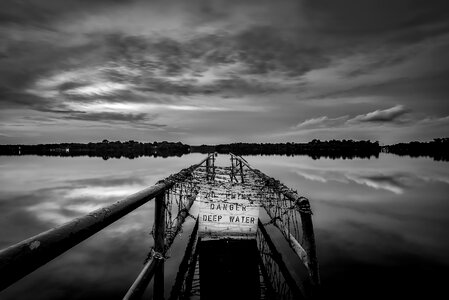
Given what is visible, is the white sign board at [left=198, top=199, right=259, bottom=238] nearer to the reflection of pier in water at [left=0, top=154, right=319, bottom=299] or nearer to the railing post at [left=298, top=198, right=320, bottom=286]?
the reflection of pier in water at [left=0, top=154, right=319, bottom=299]

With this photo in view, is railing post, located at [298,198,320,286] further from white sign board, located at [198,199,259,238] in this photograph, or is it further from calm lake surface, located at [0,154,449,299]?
white sign board, located at [198,199,259,238]

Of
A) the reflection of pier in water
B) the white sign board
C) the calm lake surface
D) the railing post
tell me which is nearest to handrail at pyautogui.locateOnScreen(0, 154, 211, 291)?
the reflection of pier in water

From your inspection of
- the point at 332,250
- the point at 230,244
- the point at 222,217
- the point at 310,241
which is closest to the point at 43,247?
the point at 310,241

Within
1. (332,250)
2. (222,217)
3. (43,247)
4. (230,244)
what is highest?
(43,247)

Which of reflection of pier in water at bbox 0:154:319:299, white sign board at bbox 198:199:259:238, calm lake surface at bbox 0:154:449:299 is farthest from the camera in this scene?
calm lake surface at bbox 0:154:449:299

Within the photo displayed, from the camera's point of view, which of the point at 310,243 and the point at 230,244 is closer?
the point at 310,243

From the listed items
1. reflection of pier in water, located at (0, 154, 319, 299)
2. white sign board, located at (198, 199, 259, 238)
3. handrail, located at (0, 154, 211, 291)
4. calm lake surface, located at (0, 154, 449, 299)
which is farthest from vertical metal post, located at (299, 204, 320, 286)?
white sign board, located at (198, 199, 259, 238)

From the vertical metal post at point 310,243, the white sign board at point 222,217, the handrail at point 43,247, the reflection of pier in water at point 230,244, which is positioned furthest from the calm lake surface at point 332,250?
the handrail at point 43,247

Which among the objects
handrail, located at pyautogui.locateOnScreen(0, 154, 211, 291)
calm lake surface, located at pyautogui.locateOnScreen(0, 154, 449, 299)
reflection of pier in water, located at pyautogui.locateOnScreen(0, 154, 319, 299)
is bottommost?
calm lake surface, located at pyautogui.locateOnScreen(0, 154, 449, 299)

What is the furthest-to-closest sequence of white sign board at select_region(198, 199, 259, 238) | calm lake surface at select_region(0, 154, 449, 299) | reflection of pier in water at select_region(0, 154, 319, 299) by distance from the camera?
1. calm lake surface at select_region(0, 154, 449, 299)
2. white sign board at select_region(198, 199, 259, 238)
3. reflection of pier in water at select_region(0, 154, 319, 299)

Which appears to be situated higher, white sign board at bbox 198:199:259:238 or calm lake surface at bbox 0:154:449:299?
white sign board at bbox 198:199:259:238

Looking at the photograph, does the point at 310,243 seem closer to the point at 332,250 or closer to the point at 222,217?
the point at 222,217

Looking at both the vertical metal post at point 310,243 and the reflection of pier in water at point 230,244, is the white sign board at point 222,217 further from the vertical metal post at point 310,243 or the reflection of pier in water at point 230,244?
the vertical metal post at point 310,243

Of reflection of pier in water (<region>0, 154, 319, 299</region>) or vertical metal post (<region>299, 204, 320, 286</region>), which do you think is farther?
reflection of pier in water (<region>0, 154, 319, 299</region>)
